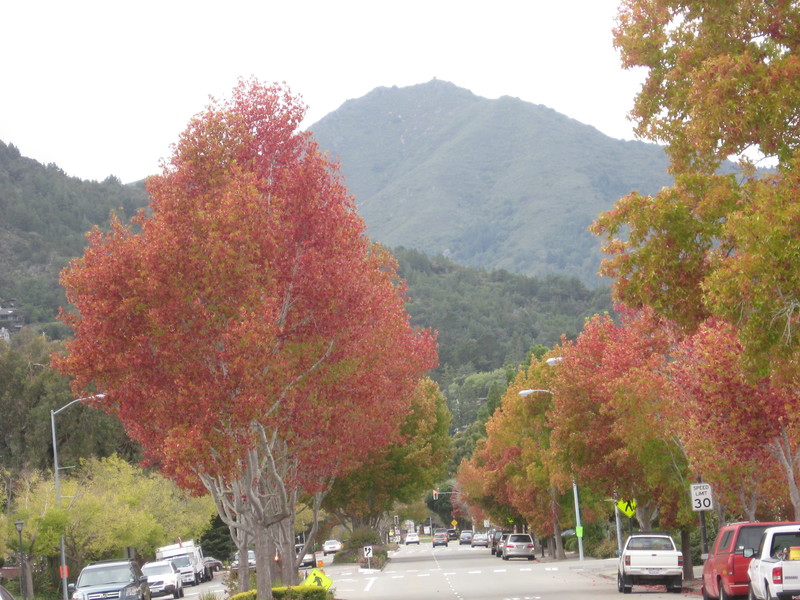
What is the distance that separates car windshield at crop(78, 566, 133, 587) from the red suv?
1938 centimetres

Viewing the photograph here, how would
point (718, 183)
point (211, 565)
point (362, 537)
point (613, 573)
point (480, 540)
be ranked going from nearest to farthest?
point (718, 183) < point (613, 573) < point (362, 537) < point (211, 565) < point (480, 540)

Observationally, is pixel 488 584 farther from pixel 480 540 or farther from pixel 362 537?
pixel 480 540

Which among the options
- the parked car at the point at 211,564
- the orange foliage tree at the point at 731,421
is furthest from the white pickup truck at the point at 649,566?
the parked car at the point at 211,564

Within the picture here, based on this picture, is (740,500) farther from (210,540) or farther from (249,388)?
(210,540)

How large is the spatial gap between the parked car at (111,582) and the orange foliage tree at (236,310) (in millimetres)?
9528

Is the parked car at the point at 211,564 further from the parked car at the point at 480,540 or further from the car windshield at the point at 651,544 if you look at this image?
the car windshield at the point at 651,544

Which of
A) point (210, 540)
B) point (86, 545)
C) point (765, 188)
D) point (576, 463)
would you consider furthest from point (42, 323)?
point (765, 188)

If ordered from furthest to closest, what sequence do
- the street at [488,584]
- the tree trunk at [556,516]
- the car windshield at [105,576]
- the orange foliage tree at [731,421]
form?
the tree trunk at [556,516]
the car windshield at [105,576]
the street at [488,584]
the orange foliage tree at [731,421]

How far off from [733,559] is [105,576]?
21.0 m

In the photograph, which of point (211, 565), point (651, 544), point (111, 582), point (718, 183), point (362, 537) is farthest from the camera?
point (211, 565)

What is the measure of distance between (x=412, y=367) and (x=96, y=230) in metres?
14.0

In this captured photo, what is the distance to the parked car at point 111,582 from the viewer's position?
33219 mm

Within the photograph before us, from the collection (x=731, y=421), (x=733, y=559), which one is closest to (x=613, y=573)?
(x=731, y=421)

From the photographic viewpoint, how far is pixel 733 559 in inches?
842
